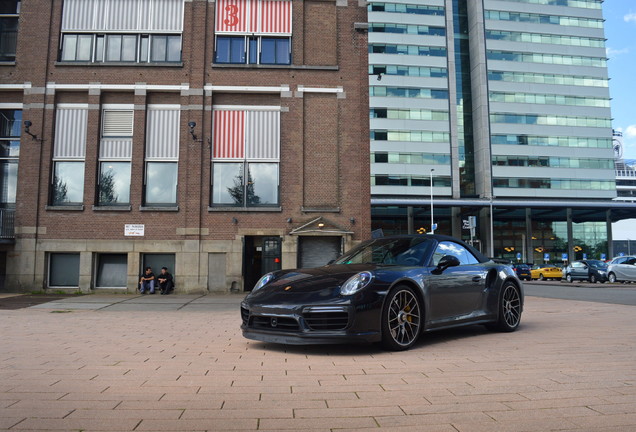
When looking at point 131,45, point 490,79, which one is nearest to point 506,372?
point 131,45

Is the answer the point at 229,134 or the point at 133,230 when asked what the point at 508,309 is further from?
the point at 133,230

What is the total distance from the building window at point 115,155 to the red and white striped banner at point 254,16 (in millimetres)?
5456

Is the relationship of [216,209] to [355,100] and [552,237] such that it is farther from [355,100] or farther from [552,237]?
[552,237]

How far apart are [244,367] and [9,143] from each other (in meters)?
19.7

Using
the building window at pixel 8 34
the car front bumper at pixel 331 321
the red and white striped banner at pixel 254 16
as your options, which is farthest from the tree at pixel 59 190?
the car front bumper at pixel 331 321

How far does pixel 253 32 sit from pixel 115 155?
7697 mm

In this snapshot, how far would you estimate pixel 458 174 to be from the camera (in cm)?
6194

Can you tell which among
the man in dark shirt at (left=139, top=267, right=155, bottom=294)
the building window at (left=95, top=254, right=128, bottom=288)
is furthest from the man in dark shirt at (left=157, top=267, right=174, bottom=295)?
the building window at (left=95, top=254, right=128, bottom=288)

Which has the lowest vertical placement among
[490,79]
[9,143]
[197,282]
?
[197,282]

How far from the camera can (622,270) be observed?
90.0ft

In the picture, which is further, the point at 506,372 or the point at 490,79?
the point at 490,79

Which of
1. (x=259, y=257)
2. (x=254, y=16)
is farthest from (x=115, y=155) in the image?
(x=254, y=16)

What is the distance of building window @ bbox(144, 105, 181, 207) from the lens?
19.2 m

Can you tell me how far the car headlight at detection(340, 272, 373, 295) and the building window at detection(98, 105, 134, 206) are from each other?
15902mm
